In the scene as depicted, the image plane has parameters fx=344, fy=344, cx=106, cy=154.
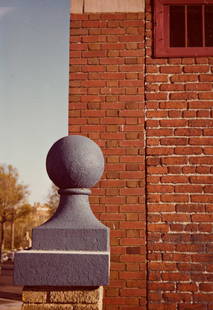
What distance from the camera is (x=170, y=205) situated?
139 inches

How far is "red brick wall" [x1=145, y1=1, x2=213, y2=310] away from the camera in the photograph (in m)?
3.41

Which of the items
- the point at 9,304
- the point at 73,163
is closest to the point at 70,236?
the point at 73,163

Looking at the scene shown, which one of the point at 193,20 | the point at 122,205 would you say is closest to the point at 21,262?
the point at 122,205

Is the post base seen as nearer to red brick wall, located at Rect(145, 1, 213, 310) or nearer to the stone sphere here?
the stone sphere

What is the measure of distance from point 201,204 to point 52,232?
2.04m

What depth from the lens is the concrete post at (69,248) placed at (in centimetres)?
176

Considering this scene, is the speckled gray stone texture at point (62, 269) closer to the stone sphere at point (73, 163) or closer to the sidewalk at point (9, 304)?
the stone sphere at point (73, 163)

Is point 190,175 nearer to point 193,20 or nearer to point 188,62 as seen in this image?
point 188,62

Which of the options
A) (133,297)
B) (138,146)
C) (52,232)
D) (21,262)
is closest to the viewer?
(21,262)

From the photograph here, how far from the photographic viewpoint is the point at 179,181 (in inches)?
140

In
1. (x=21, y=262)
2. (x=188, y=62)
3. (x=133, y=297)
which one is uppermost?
(x=188, y=62)

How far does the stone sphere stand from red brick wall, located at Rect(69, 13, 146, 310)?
150 cm

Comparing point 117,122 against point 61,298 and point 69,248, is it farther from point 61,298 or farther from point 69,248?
point 61,298

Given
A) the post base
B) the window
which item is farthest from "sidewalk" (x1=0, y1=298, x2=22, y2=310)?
the post base
